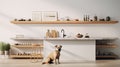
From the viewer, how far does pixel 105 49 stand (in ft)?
31.1

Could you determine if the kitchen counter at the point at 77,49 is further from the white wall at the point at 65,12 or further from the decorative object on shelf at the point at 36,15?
the decorative object on shelf at the point at 36,15

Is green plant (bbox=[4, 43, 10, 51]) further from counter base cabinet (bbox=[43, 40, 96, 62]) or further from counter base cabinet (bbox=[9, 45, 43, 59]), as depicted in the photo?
counter base cabinet (bbox=[43, 40, 96, 62])

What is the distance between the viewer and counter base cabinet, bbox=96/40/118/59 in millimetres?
9156

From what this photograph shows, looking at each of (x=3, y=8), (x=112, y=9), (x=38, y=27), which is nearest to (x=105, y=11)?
(x=112, y=9)

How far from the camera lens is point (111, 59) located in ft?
29.7

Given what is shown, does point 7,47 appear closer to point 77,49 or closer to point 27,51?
point 27,51

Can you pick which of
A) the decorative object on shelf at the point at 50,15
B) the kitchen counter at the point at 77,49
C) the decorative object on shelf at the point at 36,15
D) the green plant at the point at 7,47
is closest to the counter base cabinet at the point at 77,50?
the kitchen counter at the point at 77,49

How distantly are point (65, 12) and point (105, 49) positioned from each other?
76.8 inches

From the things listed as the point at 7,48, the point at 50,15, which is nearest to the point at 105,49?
the point at 50,15

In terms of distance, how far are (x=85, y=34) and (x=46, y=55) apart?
1.86 meters

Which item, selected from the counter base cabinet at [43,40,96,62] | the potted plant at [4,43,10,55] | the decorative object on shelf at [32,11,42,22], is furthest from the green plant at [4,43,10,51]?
Result: the counter base cabinet at [43,40,96,62]

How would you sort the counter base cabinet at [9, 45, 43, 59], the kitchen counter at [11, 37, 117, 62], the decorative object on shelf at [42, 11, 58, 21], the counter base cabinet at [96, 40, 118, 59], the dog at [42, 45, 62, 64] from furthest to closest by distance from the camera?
the decorative object on shelf at [42, 11, 58, 21] → the counter base cabinet at [9, 45, 43, 59] → the counter base cabinet at [96, 40, 118, 59] → the kitchen counter at [11, 37, 117, 62] → the dog at [42, 45, 62, 64]

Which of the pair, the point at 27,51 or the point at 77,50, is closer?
the point at 77,50

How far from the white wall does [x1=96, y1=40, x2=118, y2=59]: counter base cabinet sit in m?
0.22
